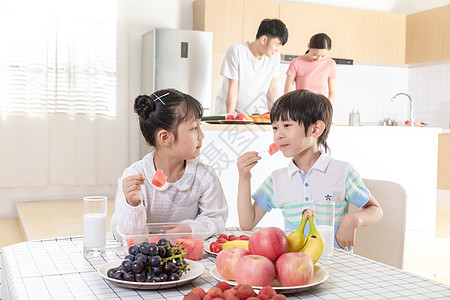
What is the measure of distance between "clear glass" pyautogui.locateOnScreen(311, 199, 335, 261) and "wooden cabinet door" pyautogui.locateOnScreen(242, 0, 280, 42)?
4287 millimetres

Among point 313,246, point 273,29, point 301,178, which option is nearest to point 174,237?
point 313,246

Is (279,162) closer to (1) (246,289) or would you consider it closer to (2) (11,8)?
(1) (246,289)

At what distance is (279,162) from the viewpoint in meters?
3.09

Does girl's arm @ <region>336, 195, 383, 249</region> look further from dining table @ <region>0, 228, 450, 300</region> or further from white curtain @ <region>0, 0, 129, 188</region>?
white curtain @ <region>0, 0, 129, 188</region>

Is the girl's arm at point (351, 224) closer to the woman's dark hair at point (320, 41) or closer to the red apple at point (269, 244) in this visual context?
the red apple at point (269, 244)

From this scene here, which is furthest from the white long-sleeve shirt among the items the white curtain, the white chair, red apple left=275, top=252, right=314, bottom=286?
the white curtain

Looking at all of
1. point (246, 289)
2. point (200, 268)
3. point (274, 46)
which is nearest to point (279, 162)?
point (274, 46)

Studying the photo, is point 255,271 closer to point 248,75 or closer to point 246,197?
point 246,197

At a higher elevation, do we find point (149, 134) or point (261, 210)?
point (149, 134)

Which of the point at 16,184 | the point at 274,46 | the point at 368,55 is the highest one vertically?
the point at 368,55

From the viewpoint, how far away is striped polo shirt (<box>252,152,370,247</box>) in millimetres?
1601

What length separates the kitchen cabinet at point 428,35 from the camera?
18.6 feet

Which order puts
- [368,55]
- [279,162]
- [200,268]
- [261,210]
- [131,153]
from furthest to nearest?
[368,55] < [131,153] < [279,162] < [261,210] < [200,268]

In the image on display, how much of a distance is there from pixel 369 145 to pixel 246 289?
3017 mm
